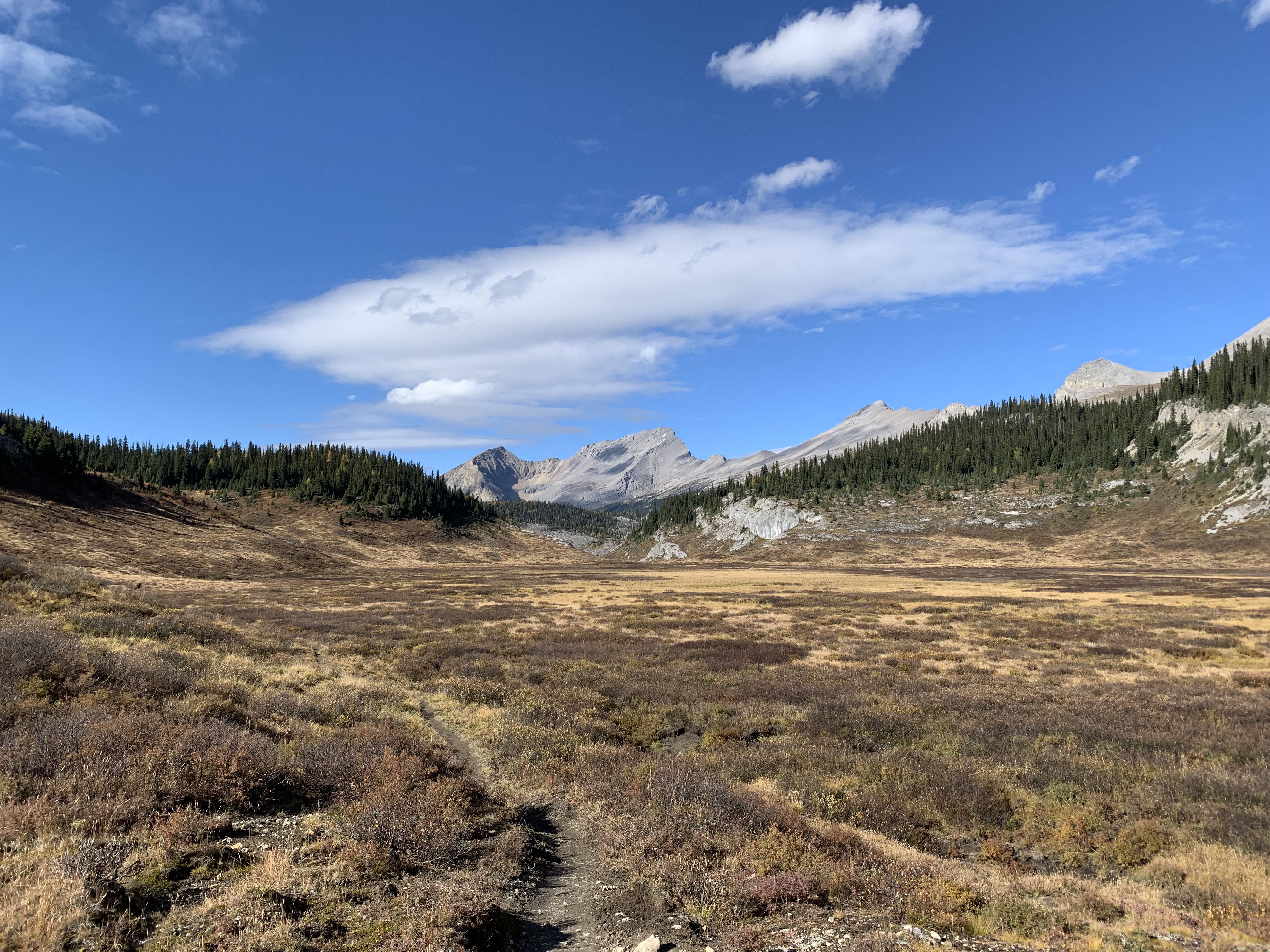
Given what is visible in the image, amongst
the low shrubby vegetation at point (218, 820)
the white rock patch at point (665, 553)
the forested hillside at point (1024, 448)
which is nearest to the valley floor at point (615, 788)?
the low shrubby vegetation at point (218, 820)

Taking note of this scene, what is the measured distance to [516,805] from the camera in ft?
37.3

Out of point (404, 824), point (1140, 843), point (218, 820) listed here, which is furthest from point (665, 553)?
point (218, 820)

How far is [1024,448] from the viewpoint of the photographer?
157 meters

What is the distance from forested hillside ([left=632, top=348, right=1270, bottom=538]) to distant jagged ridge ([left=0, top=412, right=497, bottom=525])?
2634 inches

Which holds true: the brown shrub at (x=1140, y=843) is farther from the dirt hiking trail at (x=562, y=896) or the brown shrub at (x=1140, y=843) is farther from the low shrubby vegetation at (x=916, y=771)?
the dirt hiking trail at (x=562, y=896)

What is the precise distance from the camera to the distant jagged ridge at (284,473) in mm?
138375

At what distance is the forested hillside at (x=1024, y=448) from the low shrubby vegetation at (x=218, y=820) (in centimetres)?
14486

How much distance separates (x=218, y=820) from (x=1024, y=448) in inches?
7358

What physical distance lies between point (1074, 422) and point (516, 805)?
7926 inches

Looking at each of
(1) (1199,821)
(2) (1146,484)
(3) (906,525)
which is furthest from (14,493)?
(2) (1146,484)

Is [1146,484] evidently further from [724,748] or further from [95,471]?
[95,471]

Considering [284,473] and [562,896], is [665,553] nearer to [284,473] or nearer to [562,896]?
[284,473]

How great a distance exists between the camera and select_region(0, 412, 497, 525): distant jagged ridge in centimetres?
13838

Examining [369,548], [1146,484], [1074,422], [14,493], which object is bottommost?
[369,548]
